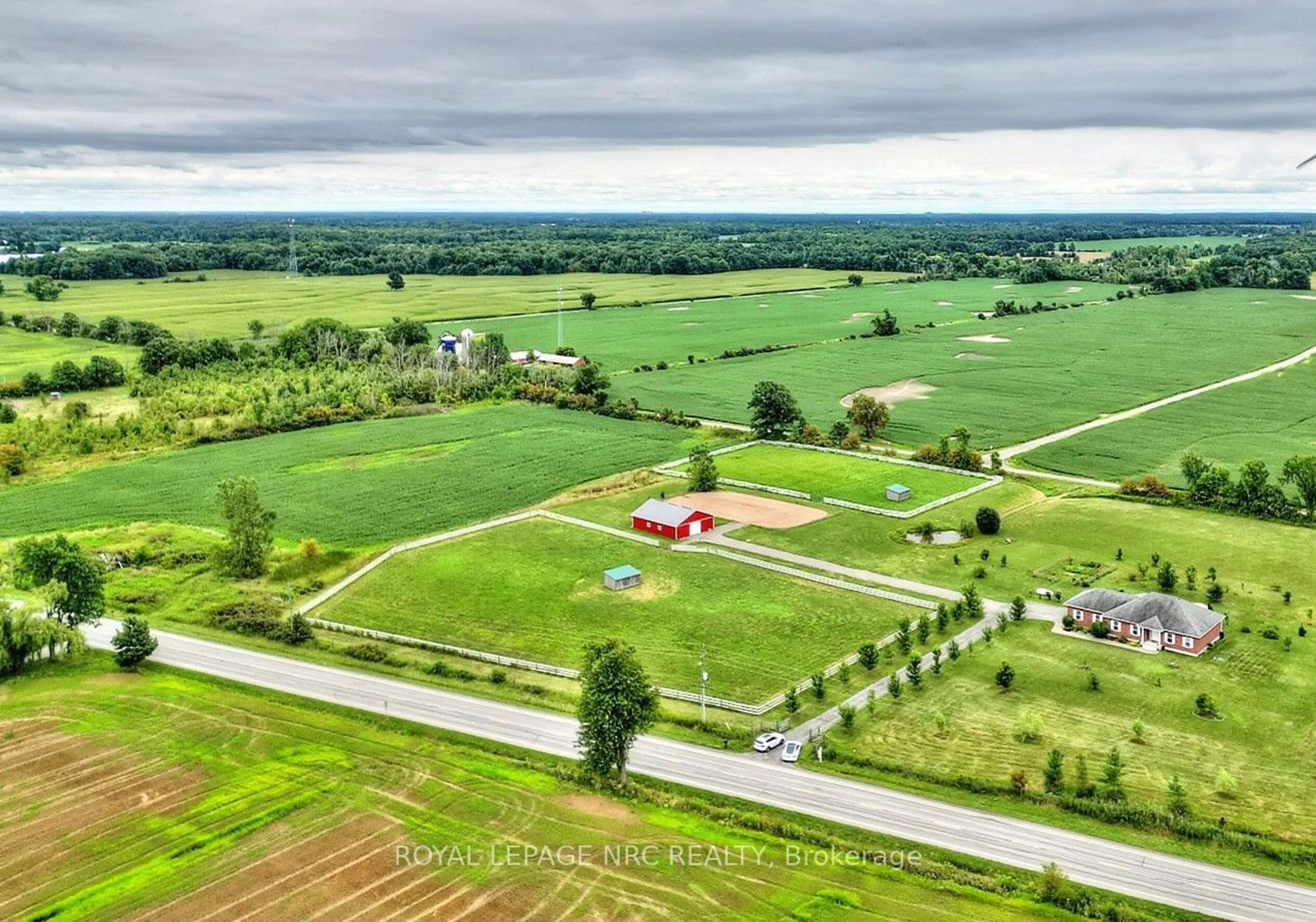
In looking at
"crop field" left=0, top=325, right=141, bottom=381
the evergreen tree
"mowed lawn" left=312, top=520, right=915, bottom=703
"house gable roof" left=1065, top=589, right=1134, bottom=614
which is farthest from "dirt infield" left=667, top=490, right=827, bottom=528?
"crop field" left=0, top=325, right=141, bottom=381

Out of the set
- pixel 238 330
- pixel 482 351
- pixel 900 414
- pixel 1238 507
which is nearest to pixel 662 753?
pixel 1238 507

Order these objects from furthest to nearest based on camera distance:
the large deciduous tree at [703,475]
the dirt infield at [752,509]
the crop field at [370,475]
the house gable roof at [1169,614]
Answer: the large deciduous tree at [703,475], the crop field at [370,475], the dirt infield at [752,509], the house gable roof at [1169,614]

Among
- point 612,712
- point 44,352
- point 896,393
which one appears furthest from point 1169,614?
point 44,352

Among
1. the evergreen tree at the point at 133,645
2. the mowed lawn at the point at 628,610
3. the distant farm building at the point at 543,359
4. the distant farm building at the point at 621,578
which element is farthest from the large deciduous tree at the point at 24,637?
the distant farm building at the point at 543,359

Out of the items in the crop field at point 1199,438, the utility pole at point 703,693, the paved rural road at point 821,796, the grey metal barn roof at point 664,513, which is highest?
the crop field at point 1199,438

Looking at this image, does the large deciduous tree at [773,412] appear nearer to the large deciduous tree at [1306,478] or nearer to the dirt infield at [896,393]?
the dirt infield at [896,393]

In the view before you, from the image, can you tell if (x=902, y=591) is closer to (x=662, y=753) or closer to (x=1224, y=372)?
(x=662, y=753)

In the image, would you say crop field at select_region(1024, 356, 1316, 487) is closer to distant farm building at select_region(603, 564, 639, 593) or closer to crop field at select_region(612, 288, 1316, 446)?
crop field at select_region(612, 288, 1316, 446)
